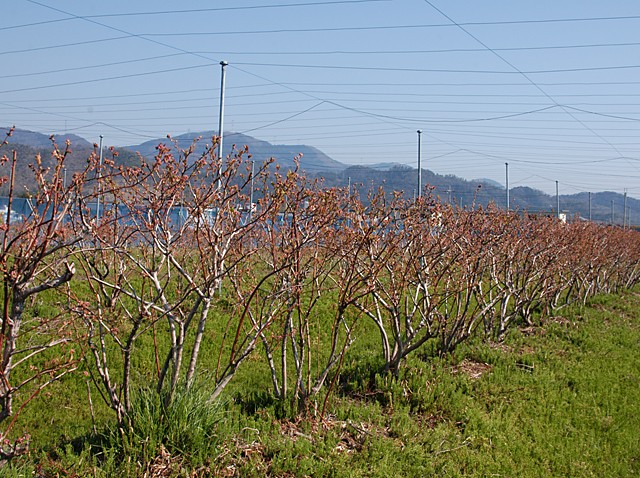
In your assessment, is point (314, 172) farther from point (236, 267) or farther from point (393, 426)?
point (393, 426)

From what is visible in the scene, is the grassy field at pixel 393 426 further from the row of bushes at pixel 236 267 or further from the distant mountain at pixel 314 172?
the distant mountain at pixel 314 172

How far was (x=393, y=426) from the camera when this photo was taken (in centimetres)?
511

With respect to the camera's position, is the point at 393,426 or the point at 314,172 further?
the point at 314,172

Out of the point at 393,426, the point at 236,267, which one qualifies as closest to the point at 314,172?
the point at 236,267

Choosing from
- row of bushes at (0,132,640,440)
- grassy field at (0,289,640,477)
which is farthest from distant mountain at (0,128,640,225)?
grassy field at (0,289,640,477)

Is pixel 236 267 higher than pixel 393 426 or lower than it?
higher

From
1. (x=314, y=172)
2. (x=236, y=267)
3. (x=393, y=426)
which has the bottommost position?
(x=393, y=426)

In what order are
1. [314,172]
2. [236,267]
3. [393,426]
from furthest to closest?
1. [314,172]
2. [236,267]
3. [393,426]

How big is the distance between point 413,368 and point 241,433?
233 centimetres

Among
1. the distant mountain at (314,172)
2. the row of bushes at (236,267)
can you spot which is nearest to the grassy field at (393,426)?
the row of bushes at (236,267)

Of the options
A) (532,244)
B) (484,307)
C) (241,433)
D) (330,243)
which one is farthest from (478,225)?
(241,433)

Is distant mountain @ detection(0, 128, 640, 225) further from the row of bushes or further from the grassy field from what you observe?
the grassy field

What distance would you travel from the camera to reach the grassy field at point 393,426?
400 cm

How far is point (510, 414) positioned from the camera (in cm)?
589
